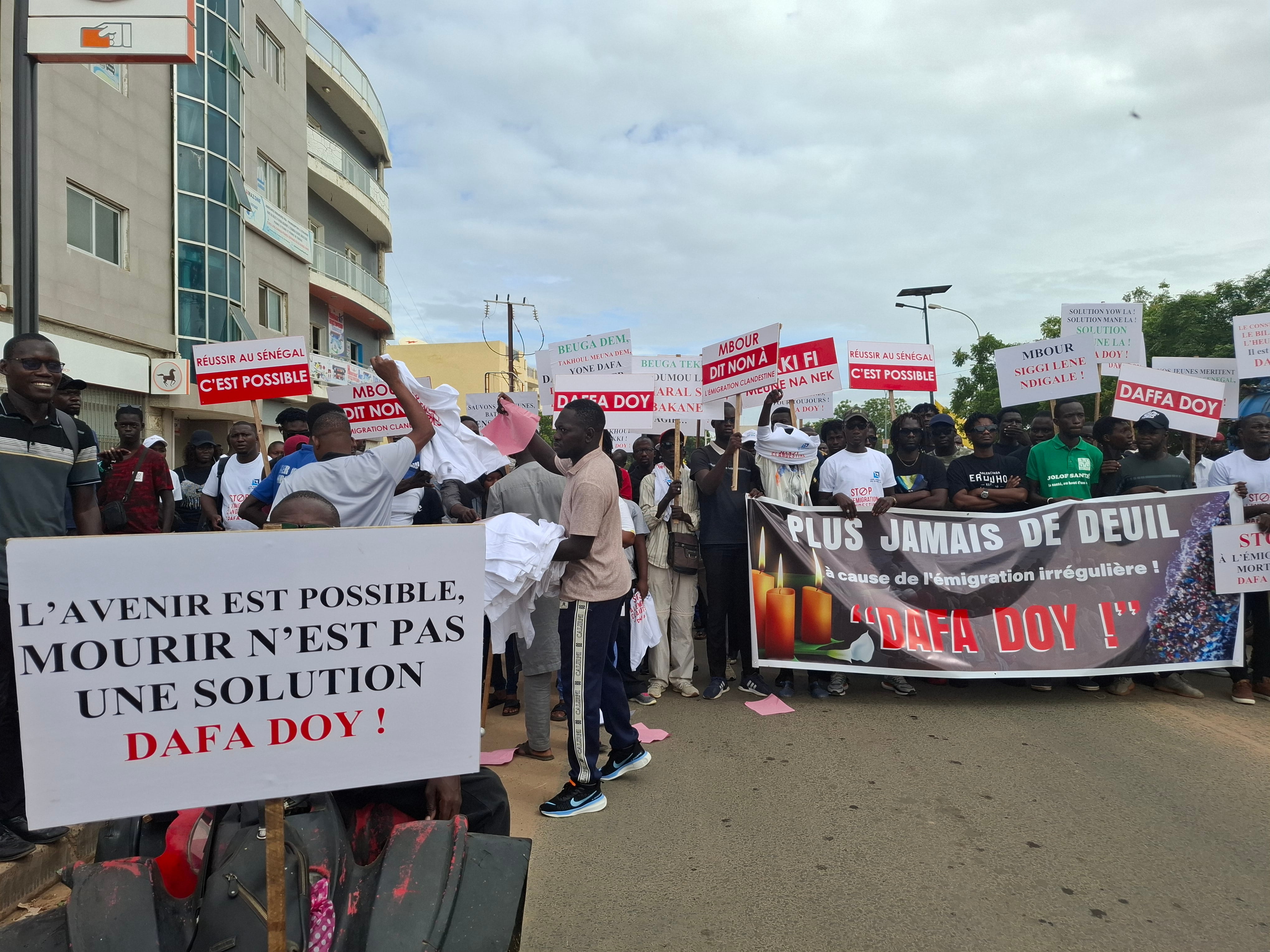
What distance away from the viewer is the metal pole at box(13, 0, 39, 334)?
379 centimetres

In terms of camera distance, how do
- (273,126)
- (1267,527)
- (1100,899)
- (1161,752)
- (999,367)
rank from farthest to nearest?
(273,126), (999,367), (1267,527), (1161,752), (1100,899)

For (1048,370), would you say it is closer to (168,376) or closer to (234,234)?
(168,376)

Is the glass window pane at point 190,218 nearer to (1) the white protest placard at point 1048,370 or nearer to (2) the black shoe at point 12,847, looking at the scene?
(1) the white protest placard at point 1048,370

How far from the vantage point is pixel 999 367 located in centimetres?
816

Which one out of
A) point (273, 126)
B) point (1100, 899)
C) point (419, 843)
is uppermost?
point (273, 126)

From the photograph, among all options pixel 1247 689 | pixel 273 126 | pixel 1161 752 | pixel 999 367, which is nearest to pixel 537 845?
pixel 1161 752

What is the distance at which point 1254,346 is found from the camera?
23.9ft

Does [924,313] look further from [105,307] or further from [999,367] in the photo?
[105,307]

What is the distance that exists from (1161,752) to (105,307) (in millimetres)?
16995

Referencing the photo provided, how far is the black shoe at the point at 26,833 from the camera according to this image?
10.2 feet

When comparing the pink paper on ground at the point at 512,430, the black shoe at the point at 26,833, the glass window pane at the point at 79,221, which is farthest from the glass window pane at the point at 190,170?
the black shoe at the point at 26,833

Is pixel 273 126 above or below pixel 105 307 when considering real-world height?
above

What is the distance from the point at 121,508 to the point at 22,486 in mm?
2167

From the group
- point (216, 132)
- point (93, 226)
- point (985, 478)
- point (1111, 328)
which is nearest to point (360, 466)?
point (985, 478)
